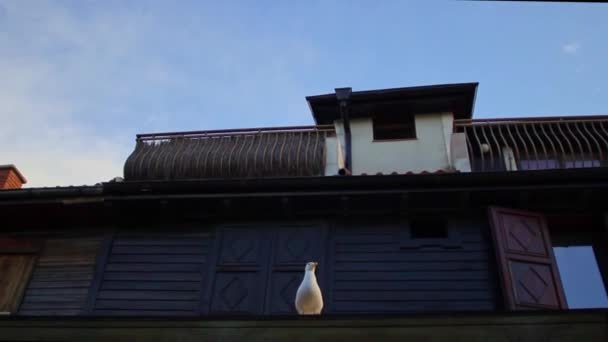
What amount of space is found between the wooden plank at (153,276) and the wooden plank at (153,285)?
2.5 inches

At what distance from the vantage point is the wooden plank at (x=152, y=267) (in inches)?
340

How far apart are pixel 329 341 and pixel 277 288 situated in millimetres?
2378

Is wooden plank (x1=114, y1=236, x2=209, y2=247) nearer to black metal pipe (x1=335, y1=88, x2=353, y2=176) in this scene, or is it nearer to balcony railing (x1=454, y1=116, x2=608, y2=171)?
black metal pipe (x1=335, y1=88, x2=353, y2=176)

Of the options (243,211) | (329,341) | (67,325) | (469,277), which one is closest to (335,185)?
(243,211)

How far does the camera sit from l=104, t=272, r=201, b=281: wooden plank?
8.53m

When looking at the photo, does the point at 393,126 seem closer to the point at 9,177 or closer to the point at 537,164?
the point at 537,164

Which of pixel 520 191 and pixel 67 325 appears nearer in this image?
pixel 67 325

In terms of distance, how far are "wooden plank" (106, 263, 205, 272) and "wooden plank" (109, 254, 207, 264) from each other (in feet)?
0.21

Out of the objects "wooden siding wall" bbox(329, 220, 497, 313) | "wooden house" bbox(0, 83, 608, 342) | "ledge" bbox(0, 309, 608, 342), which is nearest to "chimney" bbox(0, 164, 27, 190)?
"wooden house" bbox(0, 83, 608, 342)

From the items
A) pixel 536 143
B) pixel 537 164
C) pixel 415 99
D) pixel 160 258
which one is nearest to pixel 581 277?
pixel 537 164

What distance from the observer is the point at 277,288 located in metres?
8.23

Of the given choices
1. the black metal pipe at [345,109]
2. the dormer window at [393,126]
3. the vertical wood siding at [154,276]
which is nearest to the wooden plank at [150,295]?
the vertical wood siding at [154,276]

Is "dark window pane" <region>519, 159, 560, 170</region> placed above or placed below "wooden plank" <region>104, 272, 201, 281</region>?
above

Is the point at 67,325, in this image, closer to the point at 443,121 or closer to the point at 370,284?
the point at 370,284
